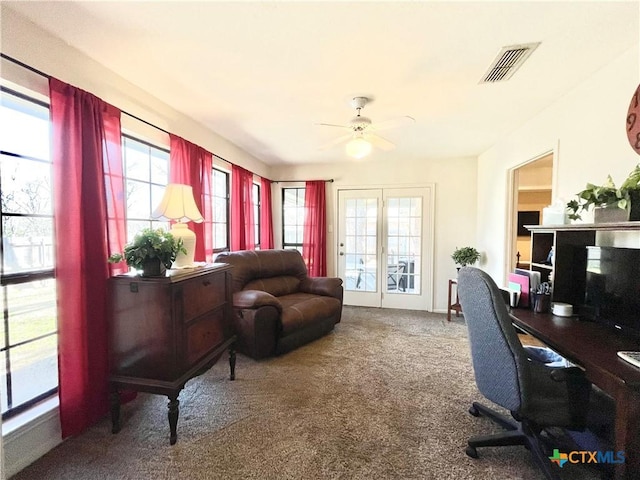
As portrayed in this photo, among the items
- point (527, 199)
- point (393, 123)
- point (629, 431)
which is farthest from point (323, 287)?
point (527, 199)

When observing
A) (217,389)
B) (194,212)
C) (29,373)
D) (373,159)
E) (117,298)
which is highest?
(373,159)

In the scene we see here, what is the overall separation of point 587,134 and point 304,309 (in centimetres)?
283

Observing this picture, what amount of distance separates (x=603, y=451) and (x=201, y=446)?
222cm

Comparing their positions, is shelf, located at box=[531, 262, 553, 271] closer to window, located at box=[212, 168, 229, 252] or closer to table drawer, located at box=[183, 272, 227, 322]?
table drawer, located at box=[183, 272, 227, 322]

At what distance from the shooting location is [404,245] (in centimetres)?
488

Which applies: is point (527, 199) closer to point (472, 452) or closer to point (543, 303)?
point (543, 303)

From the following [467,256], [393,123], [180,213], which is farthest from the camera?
[467,256]

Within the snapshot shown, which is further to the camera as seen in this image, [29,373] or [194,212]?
[194,212]

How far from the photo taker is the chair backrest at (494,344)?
142 cm

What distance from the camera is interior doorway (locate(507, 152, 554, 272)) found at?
3.48m

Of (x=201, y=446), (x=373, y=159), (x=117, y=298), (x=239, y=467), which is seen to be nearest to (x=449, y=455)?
(x=239, y=467)

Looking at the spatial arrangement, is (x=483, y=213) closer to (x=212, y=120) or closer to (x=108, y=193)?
(x=212, y=120)

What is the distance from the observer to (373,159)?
4762 mm

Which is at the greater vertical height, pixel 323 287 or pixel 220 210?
pixel 220 210
